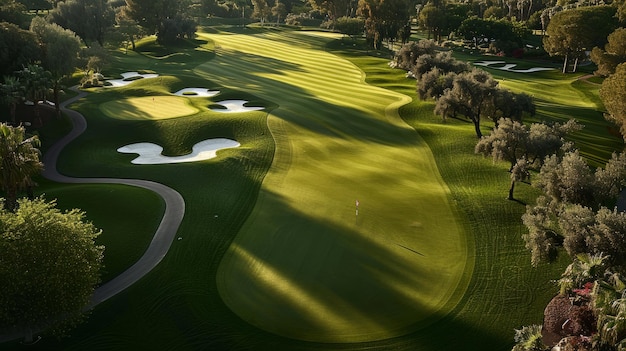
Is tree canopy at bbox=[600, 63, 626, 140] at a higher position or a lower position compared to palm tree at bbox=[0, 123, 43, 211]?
higher

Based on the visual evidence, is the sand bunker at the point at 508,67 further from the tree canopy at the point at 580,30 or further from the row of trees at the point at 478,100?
the row of trees at the point at 478,100

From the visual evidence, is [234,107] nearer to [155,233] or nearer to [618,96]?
[155,233]

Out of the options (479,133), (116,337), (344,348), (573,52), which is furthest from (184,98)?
(573,52)

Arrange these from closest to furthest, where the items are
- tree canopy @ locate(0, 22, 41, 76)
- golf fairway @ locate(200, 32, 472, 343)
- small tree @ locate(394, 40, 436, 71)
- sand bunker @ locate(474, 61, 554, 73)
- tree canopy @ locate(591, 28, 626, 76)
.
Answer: golf fairway @ locate(200, 32, 472, 343), tree canopy @ locate(0, 22, 41, 76), tree canopy @ locate(591, 28, 626, 76), small tree @ locate(394, 40, 436, 71), sand bunker @ locate(474, 61, 554, 73)

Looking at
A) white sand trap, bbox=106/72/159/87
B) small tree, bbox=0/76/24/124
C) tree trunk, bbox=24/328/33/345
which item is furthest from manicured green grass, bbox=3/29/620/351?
white sand trap, bbox=106/72/159/87

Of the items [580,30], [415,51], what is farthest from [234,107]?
[580,30]

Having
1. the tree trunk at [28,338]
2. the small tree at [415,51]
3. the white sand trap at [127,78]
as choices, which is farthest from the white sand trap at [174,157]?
the small tree at [415,51]

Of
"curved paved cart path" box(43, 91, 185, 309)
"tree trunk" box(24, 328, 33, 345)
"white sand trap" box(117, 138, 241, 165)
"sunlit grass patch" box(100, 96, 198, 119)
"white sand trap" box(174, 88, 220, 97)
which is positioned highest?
"white sand trap" box(174, 88, 220, 97)

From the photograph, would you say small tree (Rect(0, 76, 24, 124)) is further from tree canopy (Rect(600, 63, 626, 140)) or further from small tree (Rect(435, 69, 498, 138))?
tree canopy (Rect(600, 63, 626, 140))
